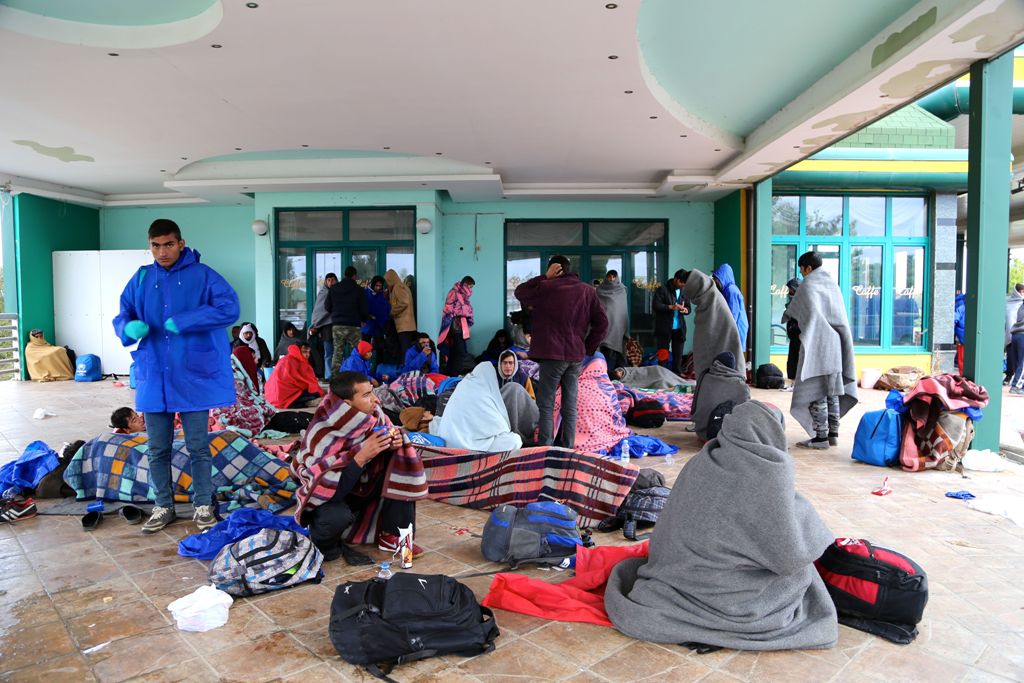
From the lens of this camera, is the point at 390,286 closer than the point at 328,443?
No

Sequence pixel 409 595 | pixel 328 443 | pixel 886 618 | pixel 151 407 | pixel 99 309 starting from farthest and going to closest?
1. pixel 99 309
2. pixel 151 407
3. pixel 328 443
4. pixel 886 618
5. pixel 409 595

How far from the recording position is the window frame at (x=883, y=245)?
1043 cm

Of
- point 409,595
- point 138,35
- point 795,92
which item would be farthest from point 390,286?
point 409,595

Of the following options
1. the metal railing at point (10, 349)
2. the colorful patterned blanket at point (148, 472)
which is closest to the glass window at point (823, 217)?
the colorful patterned blanket at point (148, 472)

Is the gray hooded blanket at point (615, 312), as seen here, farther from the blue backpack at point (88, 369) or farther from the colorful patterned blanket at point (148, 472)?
the blue backpack at point (88, 369)

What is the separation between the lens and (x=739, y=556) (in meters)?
2.22

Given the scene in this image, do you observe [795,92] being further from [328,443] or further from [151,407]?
[151,407]

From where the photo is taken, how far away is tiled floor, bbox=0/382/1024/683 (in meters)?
2.21

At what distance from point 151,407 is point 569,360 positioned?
2845 mm

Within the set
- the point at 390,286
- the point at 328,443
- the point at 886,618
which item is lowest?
the point at 886,618

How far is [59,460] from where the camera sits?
4254 millimetres

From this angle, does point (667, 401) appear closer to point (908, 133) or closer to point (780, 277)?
point (780, 277)

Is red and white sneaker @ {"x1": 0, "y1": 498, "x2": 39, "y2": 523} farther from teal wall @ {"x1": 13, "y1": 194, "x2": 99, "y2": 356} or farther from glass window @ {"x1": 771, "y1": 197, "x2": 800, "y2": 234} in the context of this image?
glass window @ {"x1": 771, "y1": 197, "x2": 800, "y2": 234}

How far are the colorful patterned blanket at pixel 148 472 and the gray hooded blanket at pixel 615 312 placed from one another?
637 cm
